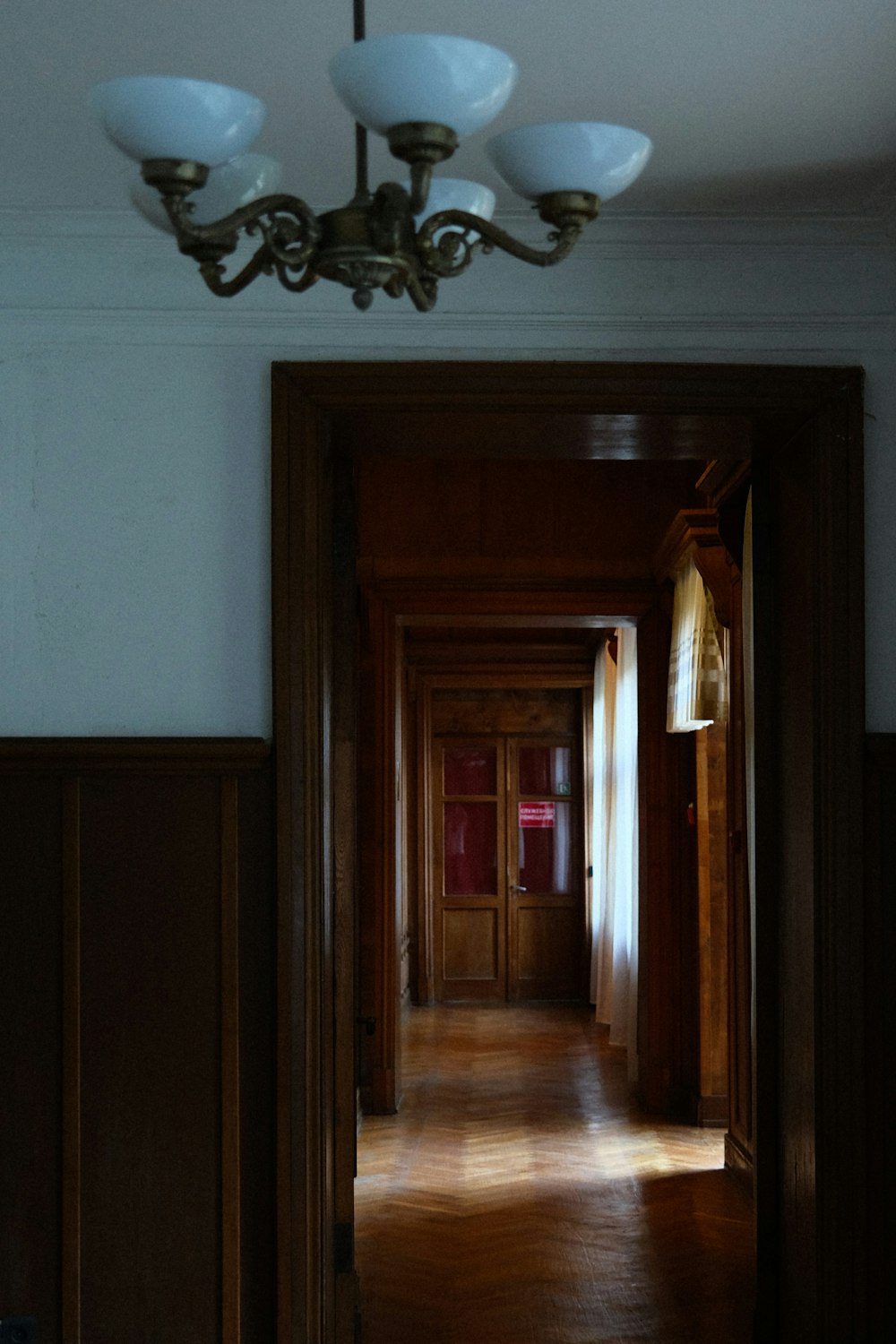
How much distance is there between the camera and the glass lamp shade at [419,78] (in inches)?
60.6

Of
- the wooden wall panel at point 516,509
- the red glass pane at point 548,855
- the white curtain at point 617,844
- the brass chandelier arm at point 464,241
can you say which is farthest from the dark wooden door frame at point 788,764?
the red glass pane at point 548,855

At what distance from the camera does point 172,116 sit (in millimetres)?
1606

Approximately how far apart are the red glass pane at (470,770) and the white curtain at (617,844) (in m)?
1.41

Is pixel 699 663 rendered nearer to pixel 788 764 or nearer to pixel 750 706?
pixel 750 706

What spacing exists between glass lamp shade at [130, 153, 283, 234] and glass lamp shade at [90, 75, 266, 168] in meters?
0.21

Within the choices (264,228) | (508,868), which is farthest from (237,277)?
(508,868)

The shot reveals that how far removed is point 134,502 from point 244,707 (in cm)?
60

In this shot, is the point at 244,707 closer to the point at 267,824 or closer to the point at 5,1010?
the point at 267,824

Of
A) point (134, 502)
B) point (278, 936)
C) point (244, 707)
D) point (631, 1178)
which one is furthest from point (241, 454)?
point (631, 1178)

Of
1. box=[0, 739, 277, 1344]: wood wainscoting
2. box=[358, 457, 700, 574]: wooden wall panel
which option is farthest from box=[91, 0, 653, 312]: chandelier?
box=[358, 457, 700, 574]: wooden wall panel

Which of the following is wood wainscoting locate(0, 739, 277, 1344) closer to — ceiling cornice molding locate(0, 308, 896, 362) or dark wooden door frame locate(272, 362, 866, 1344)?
dark wooden door frame locate(272, 362, 866, 1344)

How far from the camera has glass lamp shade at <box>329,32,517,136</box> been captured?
60.6 inches

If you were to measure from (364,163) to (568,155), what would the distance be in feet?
1.07

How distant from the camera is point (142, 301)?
357cm
